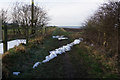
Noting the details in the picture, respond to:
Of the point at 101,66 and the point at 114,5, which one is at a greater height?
the point at 114,5

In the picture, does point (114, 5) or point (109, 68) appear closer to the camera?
point (109, 68)

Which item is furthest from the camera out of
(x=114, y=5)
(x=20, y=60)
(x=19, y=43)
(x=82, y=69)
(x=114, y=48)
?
(x=19, y=43)

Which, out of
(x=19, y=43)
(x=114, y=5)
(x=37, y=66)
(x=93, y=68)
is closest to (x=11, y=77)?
(x=37, y=66)

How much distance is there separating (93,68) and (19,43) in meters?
4.88

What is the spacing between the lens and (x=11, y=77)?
13.5ft

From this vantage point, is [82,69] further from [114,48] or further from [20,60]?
[20,60]

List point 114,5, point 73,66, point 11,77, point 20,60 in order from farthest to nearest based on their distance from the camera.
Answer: point 114,5 < point 20,60 < point 73,66 < point 11,77

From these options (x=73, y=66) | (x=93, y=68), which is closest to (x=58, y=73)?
(x=73, y=66)

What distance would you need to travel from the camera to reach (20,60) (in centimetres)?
535

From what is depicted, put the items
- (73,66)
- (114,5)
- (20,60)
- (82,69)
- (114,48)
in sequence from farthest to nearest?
(114,5) → (114,48) → (20,60) → (73,66) → (82,69)

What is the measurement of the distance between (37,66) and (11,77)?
3.62 ft

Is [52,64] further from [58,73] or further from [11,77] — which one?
[11,77]

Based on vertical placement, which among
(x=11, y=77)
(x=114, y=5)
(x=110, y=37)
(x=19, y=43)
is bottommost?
(x=11, y=77)

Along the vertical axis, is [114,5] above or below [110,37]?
above
